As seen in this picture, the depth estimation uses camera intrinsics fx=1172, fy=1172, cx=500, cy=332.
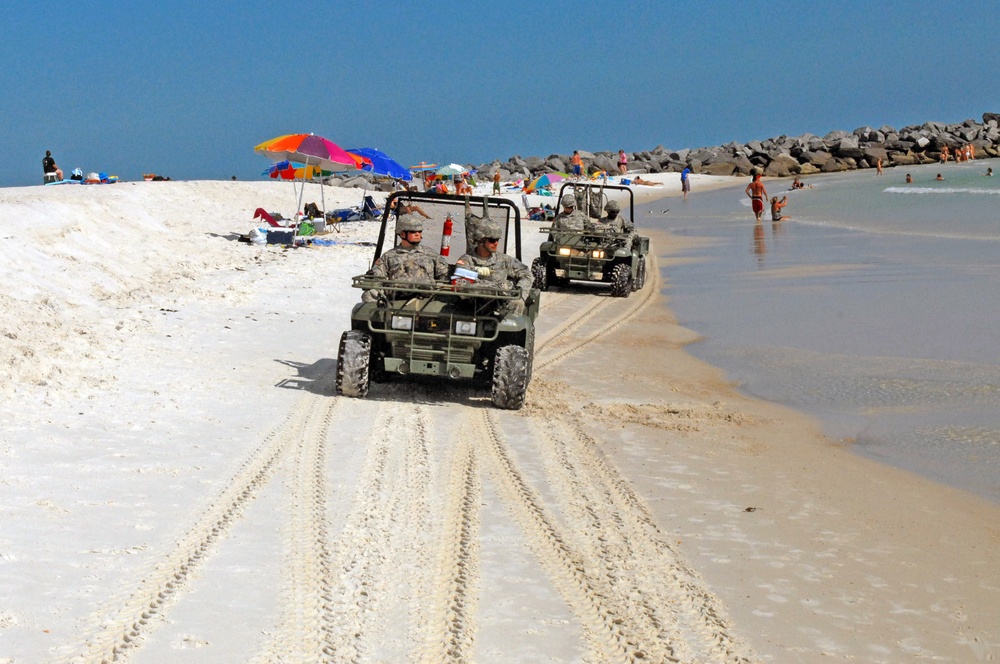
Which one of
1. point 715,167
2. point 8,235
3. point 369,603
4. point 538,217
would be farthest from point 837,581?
point 715,167

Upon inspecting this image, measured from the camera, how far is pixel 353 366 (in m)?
9.22

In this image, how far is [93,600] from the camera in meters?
4.78

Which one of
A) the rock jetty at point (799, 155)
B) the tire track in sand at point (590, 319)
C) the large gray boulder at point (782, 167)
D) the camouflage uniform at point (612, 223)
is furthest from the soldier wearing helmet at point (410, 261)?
the large gray boulder at point (782, 167)

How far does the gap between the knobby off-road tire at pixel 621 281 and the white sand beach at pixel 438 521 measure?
607 cm

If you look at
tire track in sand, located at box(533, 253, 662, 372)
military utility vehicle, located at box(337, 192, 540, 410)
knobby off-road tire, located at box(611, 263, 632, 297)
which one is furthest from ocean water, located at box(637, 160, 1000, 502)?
military utility vehicle, located at box(337, 192, 540, 410)

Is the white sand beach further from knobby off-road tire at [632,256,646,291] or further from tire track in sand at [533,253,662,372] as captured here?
knobby off-road tire at [632,256,646,291]

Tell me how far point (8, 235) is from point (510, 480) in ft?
33.2

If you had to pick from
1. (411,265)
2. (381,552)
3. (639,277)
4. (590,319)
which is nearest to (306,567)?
(381,552)

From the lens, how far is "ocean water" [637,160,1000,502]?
852cm

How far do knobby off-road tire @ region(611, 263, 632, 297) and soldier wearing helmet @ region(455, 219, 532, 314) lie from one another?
772cm

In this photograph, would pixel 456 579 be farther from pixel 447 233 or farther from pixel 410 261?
pixel 447 233

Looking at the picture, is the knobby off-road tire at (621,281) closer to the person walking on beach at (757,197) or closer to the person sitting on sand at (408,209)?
the person sitting on sand at (408,209)

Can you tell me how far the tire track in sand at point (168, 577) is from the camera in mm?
4359

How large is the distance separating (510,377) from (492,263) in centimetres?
136
